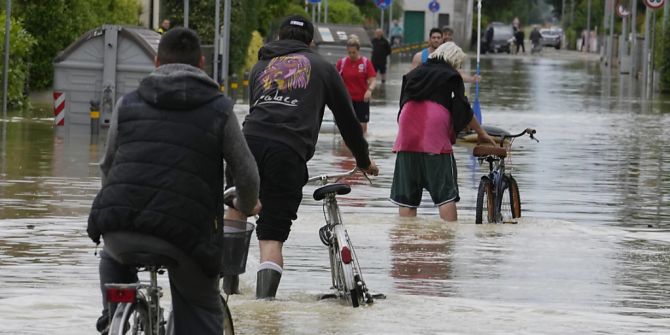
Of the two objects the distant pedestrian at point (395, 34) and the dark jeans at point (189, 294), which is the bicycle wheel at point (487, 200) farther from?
the distant pedestrian at point (395, 34)

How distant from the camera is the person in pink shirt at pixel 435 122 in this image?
1364 cm

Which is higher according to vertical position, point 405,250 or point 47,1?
point 47,1

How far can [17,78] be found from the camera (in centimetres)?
2764

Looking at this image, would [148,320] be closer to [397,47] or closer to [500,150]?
[500,150]

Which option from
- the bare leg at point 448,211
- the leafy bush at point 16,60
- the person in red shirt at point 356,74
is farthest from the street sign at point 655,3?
the bare leg at point 448,211

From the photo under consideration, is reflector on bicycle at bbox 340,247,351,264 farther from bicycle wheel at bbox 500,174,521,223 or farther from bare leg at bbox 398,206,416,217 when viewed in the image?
bicycle wheel at bbox 500,174,521,223

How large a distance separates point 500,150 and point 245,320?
17.6 feet

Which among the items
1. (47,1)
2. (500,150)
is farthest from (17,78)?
(500,150)

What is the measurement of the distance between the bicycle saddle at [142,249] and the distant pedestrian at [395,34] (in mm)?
71923

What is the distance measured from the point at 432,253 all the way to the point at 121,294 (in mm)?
6450

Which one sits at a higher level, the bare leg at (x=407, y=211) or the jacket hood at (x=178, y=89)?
the jacket hood at (x=178, y=89)

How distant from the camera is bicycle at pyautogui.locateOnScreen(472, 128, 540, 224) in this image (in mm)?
14117

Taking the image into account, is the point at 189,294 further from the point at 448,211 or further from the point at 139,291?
the point at 448,211

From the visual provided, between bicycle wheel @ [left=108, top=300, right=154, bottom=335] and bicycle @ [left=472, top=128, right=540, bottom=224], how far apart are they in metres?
7.88
